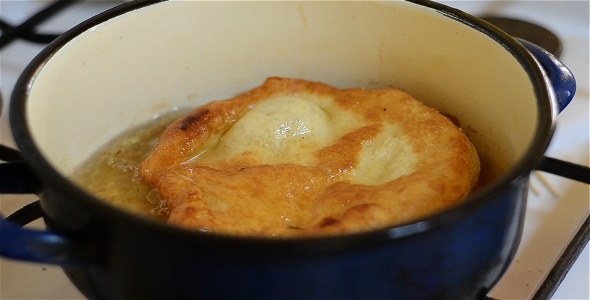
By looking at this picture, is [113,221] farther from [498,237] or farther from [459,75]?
[459,75]

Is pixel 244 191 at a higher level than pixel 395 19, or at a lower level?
lower

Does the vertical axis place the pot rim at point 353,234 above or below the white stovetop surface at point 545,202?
above

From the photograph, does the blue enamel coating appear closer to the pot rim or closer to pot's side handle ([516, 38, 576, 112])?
the pot rim

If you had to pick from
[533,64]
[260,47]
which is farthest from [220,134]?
[533,64]

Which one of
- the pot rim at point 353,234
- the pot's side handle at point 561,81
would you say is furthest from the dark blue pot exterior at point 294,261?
the pot's side handle at point 561,81

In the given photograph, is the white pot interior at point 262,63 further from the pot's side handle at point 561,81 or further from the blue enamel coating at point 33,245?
the blue enamel coating at point 33,245

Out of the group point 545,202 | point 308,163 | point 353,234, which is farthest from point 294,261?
point 545,202
